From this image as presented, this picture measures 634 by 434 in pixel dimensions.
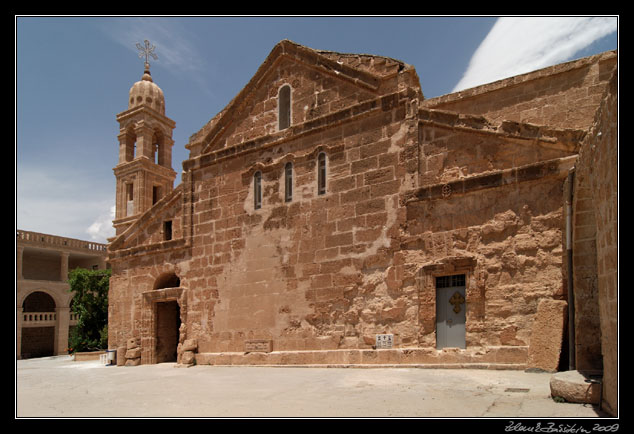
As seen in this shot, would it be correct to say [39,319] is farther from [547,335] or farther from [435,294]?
[547,335]

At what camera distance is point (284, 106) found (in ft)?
49.1

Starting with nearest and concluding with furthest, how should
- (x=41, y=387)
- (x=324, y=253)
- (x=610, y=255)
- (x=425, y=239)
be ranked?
(x=610, y=255), (x=41, y=387), (x=425, y=239), (x=324, y=253)

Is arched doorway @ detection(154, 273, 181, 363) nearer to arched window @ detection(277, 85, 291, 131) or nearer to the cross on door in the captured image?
arched window @ detection(277, 85, 291, 131)

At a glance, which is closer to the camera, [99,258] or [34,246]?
[34,246]

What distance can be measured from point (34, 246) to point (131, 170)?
326 inches

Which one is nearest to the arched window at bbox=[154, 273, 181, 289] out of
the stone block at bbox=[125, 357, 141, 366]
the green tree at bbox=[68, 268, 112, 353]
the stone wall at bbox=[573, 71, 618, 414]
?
the stone block at bbox=[125, 357, 141, 366]

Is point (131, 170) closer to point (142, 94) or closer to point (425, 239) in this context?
point (142, 94)

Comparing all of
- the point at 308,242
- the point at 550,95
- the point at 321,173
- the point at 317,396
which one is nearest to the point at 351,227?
the point at 308,242

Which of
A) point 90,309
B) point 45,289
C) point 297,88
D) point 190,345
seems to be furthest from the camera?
point 45,289

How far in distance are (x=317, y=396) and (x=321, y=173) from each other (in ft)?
23.7

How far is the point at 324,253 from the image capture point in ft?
42.3

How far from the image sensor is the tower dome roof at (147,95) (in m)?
31.8

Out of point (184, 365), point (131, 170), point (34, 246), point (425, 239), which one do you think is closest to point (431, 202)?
point (425, 239)

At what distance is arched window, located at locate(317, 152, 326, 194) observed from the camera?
1341cm
